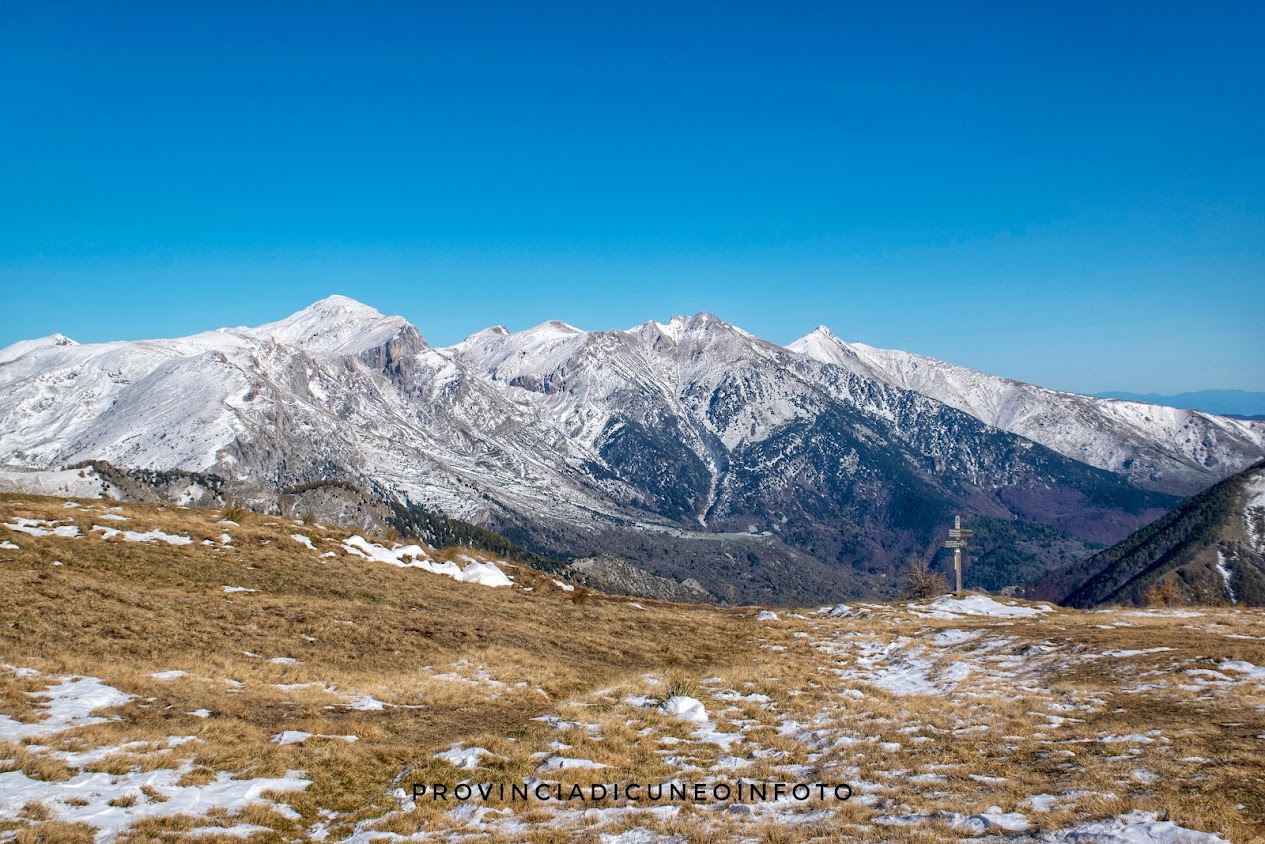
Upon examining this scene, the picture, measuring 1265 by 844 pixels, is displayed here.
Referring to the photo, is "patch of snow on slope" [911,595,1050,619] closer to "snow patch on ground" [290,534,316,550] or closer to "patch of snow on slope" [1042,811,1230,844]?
"patch of snow on slope" [1042,811,1230,844]

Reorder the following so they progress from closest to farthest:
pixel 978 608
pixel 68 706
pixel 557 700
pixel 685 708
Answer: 1. pixel 68 706
2. pixel 685 708
3. pixel 557 700
4. pixel 978 608

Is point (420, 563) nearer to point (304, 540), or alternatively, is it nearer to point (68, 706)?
point (304, 540)

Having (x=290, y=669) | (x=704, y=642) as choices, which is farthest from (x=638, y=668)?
(x=290, y=669)

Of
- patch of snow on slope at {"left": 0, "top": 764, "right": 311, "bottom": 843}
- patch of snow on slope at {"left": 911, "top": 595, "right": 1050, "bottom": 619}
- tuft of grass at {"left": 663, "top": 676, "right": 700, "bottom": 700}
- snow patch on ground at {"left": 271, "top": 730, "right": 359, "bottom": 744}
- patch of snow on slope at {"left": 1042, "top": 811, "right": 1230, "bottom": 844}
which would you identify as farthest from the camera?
patch of snow on slope at {"left": 911, "top": 595, "right": 1050, "bottom": 619}

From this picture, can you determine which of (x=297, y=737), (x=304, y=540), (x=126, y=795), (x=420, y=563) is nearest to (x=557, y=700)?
(x=297, y=737)

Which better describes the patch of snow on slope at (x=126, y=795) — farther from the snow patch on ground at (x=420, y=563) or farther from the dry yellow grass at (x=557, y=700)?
the snow patch on ground at (x=420, y=563)

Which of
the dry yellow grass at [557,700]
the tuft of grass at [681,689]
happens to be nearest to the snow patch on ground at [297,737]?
the dry yellow grass at [557,700]

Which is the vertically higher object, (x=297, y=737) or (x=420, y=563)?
(x=420, y=563)

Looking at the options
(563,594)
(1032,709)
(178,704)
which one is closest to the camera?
(178,704)

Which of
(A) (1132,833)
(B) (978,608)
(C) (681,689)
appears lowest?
(B) (978,608)

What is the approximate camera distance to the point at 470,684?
2714cm

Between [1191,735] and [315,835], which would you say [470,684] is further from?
[1191,735]

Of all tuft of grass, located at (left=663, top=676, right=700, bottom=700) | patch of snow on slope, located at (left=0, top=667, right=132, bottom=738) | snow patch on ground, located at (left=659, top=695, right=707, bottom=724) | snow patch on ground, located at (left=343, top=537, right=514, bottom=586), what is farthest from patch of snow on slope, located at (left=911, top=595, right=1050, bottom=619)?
patch of snow on slope, located at (left=0, top=667, right=132, bottom=738)

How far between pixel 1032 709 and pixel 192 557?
3953cm
